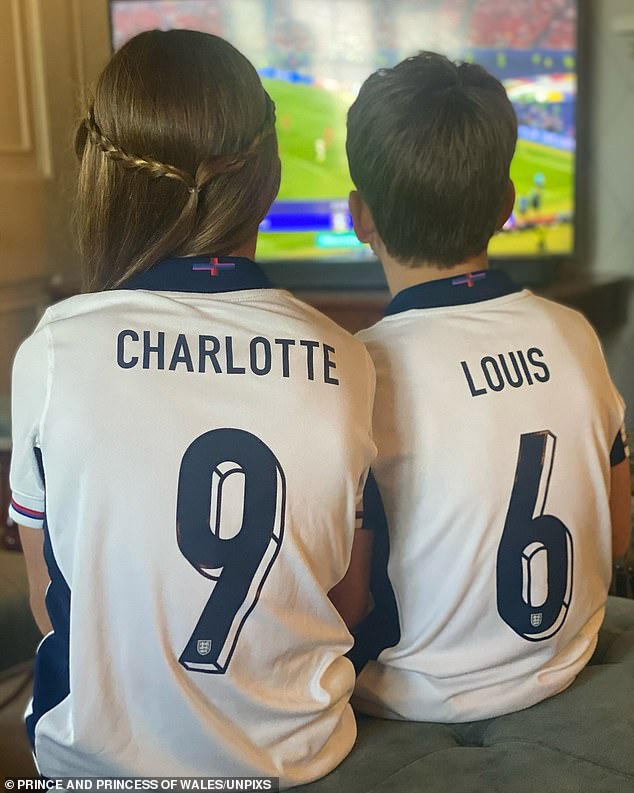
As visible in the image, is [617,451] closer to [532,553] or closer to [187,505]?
[532,553]

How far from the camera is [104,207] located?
0.88 meters

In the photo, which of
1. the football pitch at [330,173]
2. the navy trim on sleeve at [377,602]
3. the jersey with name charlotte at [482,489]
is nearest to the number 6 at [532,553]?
the jersey with name charlotte at [482,489]

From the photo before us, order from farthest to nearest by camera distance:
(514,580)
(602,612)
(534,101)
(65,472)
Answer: (534,101)
(602,612)
(514,580)
(65,472)

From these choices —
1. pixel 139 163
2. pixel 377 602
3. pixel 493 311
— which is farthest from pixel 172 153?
pixel 377 602

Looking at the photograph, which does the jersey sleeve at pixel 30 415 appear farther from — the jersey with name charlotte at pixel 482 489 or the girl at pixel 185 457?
the jersey with name charlotte at pixel 482 489

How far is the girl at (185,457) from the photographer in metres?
0.81

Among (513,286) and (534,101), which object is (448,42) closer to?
(534,101)

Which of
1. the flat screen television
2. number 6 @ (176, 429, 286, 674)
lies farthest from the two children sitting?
the flat screen television

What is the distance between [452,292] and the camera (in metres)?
1.01

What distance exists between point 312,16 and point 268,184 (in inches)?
81.2

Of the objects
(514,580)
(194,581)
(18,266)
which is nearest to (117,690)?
(194,581)

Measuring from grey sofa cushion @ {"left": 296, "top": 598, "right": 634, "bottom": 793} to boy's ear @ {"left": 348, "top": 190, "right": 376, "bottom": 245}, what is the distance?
Result: 541 millimetres

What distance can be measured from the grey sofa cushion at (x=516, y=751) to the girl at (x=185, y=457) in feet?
0.22

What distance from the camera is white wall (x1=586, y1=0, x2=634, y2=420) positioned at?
2.68 meters
